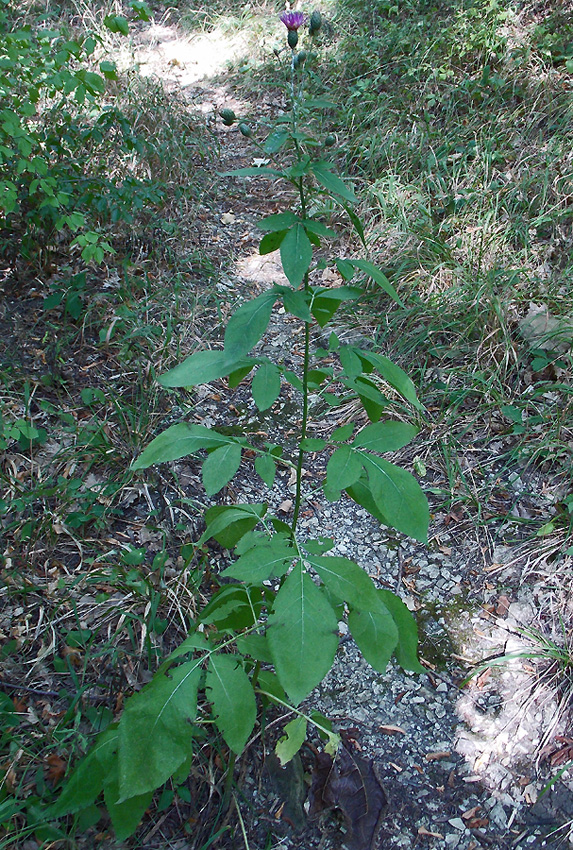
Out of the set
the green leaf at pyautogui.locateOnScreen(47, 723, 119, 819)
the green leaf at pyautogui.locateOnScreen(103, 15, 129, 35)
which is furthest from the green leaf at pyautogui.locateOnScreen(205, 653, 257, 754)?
the green leaf at pyautogui.locateOnScreen(103, 15, 129, 35)

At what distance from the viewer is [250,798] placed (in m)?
1.72

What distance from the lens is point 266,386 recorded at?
123cm

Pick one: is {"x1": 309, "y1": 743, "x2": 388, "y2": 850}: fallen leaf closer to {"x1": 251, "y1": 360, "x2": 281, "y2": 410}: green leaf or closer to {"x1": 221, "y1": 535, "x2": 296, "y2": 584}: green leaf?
{"x1": 221, "y1": 535, "x2": 296, "y2": 584}: green leaf

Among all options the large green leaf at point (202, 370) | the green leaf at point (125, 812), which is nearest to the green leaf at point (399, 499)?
the large green leaf at point (202, 370)

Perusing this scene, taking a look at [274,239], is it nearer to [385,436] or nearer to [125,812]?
[385,436]

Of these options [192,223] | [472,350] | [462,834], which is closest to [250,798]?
[462,834]

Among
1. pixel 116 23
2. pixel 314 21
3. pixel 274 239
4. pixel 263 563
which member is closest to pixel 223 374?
pixel 274 239

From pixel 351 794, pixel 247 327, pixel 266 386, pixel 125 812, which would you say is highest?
pixel 247 327

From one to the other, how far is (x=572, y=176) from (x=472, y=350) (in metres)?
1.46

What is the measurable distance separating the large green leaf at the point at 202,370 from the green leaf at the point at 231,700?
557 mm

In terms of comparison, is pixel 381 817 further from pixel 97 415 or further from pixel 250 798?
pixel 97 415

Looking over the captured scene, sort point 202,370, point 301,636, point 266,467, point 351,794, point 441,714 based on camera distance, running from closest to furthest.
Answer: point 301,636
point 202,370
point 266,467
point 351,794
point 441,714

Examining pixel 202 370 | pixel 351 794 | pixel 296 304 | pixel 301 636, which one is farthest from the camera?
pixel 351 794

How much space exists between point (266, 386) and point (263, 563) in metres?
0.36
